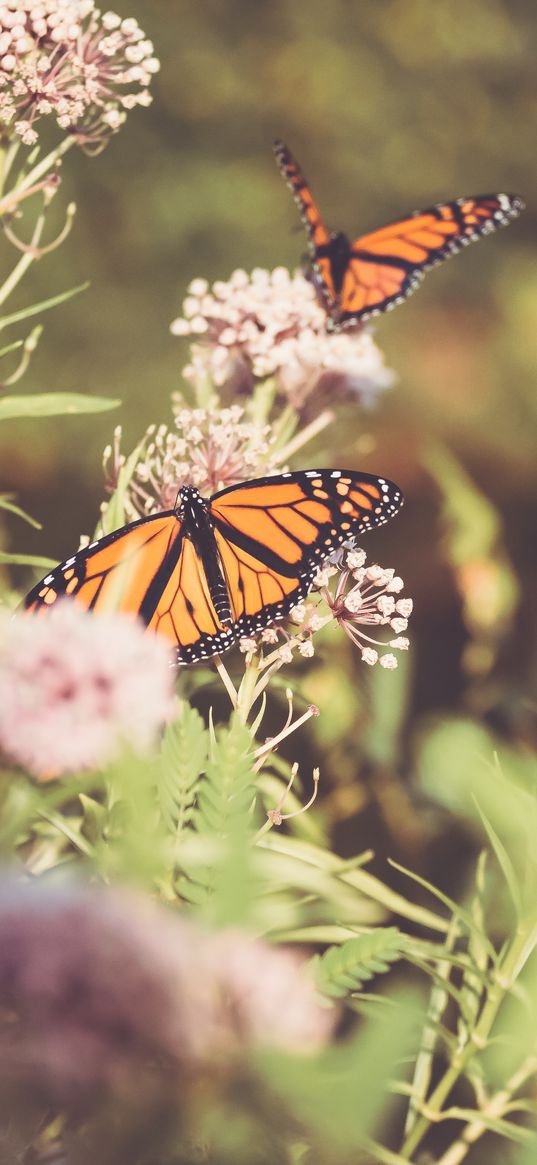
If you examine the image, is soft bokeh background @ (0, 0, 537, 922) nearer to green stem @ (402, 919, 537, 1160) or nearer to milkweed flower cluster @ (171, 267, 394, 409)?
milkweed flower cluster @ (171, 267, 394, 409)

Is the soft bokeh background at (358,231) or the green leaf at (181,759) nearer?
the green leaf at (181,759)

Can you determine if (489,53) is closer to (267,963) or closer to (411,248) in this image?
(411,248)

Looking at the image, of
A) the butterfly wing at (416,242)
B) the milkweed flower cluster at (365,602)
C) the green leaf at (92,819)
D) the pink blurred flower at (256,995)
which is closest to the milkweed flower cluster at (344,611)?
the milkweed flower cluster at (365,602)

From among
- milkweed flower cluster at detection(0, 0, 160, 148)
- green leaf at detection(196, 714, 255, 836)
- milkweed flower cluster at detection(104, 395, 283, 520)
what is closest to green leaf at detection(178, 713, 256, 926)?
green leaf at detection(196, 714, 255, 836)

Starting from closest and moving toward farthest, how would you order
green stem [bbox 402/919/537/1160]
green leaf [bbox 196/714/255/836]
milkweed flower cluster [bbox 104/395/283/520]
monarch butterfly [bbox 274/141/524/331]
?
green leaf [bbox 196/714/255/836] → green stem [bbox 402/919/537/1160] → milkweed flower cluster [bbox 104/395/283/520] → monarch butterfly [bbox 274/141/524/331]

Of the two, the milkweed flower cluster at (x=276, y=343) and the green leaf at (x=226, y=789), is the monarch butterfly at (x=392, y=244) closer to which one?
the milkweed flower cluster at (x=276, y=343)
